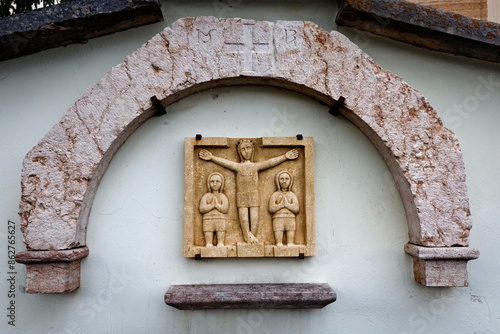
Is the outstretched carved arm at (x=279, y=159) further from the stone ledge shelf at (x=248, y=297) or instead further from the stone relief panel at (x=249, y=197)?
the stone ledge shelf at (x=248, y=297)

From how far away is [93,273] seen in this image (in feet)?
9.36

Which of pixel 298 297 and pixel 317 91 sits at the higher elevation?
pixel 317 91

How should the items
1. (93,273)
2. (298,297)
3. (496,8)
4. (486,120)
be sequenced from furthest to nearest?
(496,8) → (486,120) → (93,273) → (298,297)

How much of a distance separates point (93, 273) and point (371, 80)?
2.80 metres

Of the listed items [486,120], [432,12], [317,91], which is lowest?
[486,120]

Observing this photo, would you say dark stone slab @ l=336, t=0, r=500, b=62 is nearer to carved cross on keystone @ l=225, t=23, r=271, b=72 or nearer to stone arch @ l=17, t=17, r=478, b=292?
stone arch @ l=17, t=17, r=478, b=292

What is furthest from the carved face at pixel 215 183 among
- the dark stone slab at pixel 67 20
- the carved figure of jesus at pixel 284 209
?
the dark stone slab at pixel 67 20

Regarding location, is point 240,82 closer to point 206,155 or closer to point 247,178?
point 206,155

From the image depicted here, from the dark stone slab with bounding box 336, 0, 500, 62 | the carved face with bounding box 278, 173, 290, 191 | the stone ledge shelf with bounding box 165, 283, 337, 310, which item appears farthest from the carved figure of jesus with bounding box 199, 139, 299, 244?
the dark stone slab with bounding box 336, 0, 500, 62

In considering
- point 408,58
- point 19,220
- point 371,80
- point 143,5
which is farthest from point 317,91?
point 19,220

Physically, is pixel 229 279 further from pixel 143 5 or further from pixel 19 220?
pixel 143 5

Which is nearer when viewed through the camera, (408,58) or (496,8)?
(408,58)

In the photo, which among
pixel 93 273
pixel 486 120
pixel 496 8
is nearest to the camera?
pixel 93 273

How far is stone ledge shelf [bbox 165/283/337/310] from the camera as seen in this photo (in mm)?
2656
